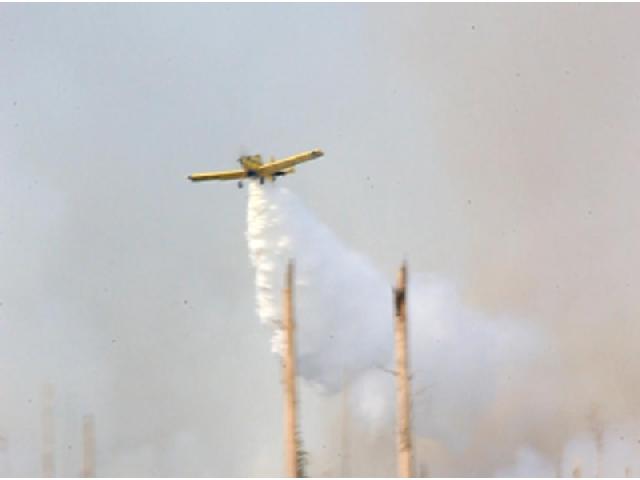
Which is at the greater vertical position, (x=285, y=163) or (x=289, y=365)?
(x=285, y=163)

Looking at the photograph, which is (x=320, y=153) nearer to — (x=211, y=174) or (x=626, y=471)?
(x=211, y=174)

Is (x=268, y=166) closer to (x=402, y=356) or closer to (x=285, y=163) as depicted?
(x=285, y=163)

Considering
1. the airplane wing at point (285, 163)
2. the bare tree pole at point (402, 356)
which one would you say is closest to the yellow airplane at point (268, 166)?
the airplane wing at point (285, 163)

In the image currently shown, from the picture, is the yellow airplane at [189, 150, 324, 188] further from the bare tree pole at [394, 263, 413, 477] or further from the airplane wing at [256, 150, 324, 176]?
the bare tree pole at [394, 263, 413, 477]

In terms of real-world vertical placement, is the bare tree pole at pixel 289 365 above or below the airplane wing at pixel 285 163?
below

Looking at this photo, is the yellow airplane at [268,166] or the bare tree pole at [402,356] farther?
the yellow airplane at [268,166]

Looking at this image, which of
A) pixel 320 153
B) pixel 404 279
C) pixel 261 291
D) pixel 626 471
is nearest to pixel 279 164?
pixel 320 153

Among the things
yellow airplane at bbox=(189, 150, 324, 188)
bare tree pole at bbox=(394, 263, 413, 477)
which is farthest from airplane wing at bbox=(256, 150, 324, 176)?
bare tree pole at bbox=(394, 263, 413, 477)

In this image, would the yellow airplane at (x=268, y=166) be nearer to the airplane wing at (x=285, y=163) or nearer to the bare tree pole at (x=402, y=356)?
the airplane wing at (x=285, y=163)

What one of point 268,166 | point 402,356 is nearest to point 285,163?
point 268,166
